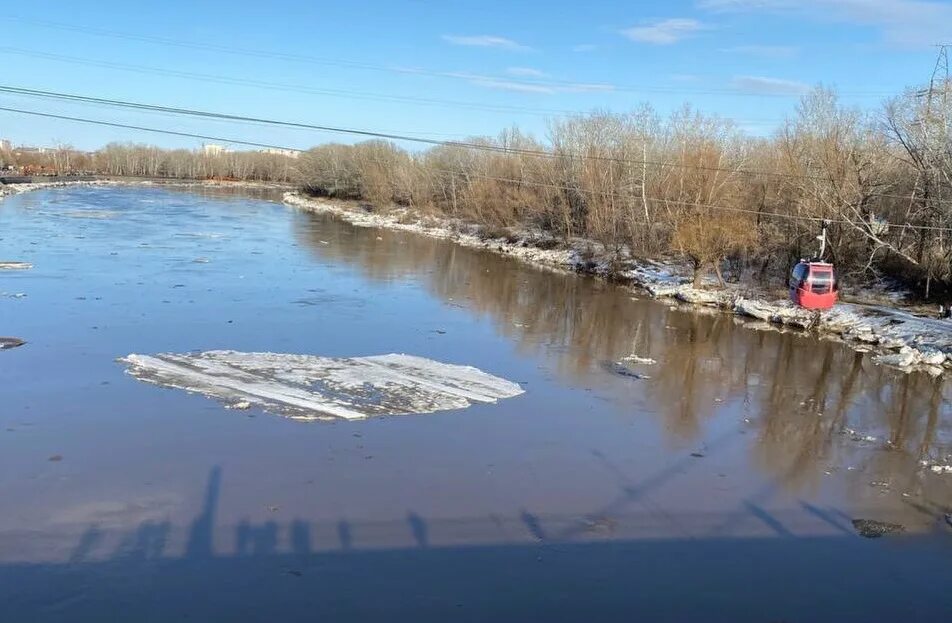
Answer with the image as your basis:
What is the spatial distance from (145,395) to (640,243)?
29480mm

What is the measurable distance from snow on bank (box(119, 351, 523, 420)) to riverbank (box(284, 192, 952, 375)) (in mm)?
13407

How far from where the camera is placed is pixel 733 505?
10.5 metres

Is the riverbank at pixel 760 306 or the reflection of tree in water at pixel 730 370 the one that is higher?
the riverbank at pixel 760 306

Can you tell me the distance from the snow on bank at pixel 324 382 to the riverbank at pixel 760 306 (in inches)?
528

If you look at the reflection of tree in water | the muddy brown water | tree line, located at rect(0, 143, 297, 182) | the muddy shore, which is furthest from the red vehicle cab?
tree line, located at rect(0, 143, 297, 182)

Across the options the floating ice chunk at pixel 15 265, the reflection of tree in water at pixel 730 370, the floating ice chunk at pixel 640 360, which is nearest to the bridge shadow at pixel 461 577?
the reflection of tree in water at pixel 730 370

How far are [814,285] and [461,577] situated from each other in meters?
18.9

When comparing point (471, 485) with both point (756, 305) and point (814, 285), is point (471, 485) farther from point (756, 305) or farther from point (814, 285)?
point (756, 305)

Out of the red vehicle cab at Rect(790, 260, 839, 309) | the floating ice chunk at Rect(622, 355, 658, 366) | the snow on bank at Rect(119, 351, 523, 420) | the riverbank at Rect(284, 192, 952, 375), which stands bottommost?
the snow on bank at Rect(119, 351, 523, 420)

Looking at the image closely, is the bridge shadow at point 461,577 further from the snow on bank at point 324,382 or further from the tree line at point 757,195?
the tree line at point 757,195

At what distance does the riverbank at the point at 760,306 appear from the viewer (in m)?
22.3

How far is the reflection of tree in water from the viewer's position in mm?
13828

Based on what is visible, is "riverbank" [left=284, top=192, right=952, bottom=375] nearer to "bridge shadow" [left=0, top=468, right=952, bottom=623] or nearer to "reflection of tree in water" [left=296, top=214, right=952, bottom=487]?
"reflection of tree in water" [left=296, top=214, right=952, bottom=487]

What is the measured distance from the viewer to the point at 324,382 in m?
14.8
